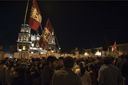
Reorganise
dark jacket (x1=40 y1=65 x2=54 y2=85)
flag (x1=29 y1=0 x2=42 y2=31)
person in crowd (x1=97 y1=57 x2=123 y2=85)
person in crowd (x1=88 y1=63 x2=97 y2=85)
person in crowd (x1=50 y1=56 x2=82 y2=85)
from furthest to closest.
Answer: flag (x1=29 y1=0 x2=42 y2=31), person in crowd (x1=88 y1=63 x2=97 y2=85), person in crowd (x1=97 y1=57 x2=123 y2=85), dark jacket (x1=40 y1=65 x2=54 y2=85), person in crowd (x1=50 y1=56 x2=82 y2=85)

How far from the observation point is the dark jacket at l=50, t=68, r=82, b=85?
2.83m

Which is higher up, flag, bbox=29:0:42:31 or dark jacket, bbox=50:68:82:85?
flag, bbox=29:0:42:31

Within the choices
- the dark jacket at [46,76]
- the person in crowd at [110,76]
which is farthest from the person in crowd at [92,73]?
the dark jacket at [46,76]

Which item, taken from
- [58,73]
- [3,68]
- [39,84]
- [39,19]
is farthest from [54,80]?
[39,19]

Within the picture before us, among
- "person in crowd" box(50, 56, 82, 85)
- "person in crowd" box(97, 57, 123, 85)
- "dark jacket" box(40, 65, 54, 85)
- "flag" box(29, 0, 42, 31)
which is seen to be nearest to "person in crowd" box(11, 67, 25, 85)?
"dark jacket" box(40, 65, 54, 85)

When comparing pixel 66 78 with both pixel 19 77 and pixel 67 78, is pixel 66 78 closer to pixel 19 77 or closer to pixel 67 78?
pixel 67 78

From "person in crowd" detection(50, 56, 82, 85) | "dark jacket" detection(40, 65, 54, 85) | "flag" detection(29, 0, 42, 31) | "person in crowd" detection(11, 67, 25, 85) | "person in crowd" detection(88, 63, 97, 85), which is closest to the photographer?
"person in crowd" detection(50, 56, 82, 85)

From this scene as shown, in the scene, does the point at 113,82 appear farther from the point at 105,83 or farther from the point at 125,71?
the point at 125,71

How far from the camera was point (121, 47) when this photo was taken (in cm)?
5262

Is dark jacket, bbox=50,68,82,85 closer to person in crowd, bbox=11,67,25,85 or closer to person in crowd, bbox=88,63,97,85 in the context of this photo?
person in crowd, bbox=11,67,25,85

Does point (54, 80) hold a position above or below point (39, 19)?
below

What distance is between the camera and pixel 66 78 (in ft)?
9.34

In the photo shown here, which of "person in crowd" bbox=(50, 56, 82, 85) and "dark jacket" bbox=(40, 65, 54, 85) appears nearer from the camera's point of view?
"person in crowd" bbox=(50, 56, 82, 85)

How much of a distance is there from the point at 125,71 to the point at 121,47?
2042 inches
